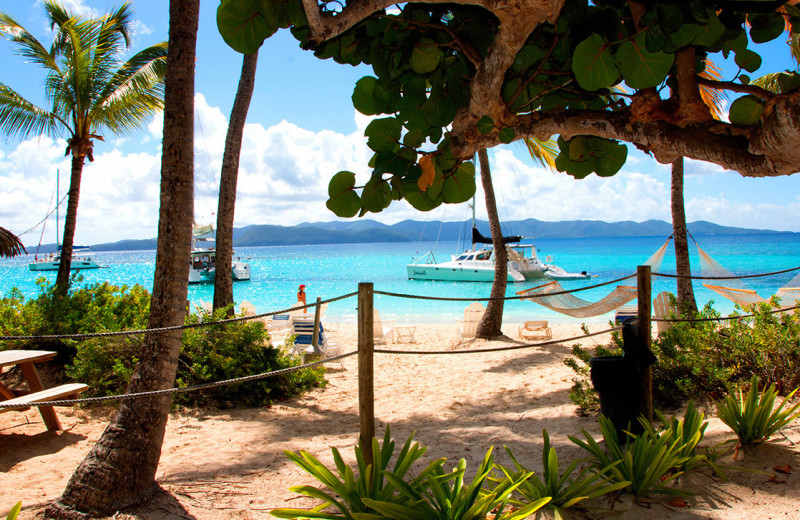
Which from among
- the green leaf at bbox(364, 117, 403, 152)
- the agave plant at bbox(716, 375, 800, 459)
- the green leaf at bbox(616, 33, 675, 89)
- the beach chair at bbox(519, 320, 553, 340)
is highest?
the green leaf at bbox(616, 33, 675, 89)

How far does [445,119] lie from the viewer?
77.8 inches

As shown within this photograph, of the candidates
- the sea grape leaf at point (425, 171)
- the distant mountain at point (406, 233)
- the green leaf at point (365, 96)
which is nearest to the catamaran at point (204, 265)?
the green leaf at point (365, 96)

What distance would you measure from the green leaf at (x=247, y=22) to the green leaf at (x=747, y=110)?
1.59 m

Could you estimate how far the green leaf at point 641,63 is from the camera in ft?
5.03

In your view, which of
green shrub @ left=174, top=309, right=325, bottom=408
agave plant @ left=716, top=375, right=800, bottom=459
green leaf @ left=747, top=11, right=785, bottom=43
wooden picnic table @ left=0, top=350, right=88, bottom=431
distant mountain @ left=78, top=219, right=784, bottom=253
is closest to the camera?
green leaf @ left=747, top=11, right=785, bottom=43

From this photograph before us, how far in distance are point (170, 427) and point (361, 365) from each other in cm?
225

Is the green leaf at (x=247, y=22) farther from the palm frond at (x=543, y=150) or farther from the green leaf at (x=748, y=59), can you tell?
the palm frond at (x=543, y=150)

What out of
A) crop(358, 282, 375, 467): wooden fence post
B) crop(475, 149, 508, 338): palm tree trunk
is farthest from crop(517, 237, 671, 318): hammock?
crop(358, 282, 375, 467): wooden fence post

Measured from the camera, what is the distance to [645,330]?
9.43ft

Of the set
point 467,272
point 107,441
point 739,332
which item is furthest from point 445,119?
point 467,272

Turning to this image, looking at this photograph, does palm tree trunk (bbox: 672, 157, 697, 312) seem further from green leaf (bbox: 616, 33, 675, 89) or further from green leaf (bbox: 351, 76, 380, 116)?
green leaf (bbox: 351, 76, 380, 116)

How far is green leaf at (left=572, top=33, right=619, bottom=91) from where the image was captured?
1562 millimetres

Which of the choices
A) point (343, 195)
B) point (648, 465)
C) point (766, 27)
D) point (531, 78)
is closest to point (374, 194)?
point (343, 195)

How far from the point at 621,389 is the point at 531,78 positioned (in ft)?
6.12
